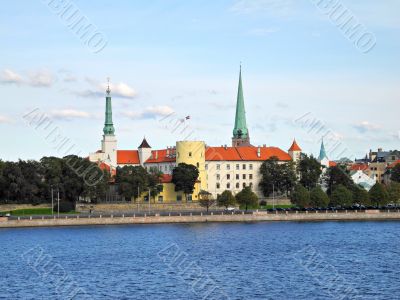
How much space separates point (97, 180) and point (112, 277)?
69.0m

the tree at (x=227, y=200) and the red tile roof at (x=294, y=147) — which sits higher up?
the red tile roof at (x=294, y=147)

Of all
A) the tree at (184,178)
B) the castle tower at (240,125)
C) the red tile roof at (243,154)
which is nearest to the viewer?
the tree at (184,178)

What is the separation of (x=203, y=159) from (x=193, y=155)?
2.72 meters

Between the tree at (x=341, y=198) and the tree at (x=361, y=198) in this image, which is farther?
the tree at (x=361, y=198)

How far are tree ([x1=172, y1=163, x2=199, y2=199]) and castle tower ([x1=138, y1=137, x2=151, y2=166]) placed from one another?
24.5 m

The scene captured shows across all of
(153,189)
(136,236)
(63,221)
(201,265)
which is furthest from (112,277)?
(153,189)

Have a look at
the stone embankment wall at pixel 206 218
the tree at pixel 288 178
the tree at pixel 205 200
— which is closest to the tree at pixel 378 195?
the stone embankment wall at pixel 206 218

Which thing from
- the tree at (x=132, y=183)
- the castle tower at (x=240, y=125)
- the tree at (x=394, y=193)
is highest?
the castle tower at (x=240, y=125)

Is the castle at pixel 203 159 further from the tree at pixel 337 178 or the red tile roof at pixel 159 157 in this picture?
the tree at pixel 337 178

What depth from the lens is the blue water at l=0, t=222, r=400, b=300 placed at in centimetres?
4819

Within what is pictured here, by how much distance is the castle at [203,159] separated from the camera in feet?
463

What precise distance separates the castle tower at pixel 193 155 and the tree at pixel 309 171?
55.1ft

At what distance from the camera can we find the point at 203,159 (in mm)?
143250

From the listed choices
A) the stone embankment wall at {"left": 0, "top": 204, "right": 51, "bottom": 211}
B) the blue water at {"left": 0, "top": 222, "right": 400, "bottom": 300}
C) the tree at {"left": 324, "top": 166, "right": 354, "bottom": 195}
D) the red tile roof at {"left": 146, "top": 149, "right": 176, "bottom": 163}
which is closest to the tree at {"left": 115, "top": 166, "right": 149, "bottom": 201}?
the stone embankment wall at {"left": 0, "top": 204, "right": 51, "bottom": 211}
